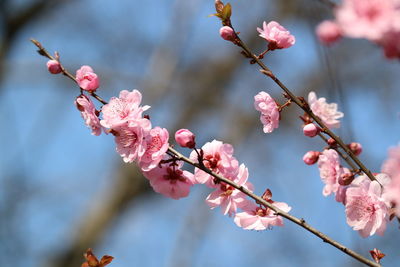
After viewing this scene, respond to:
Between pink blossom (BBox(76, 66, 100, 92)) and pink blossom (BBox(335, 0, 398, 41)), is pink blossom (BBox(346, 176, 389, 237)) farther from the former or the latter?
pink blossom (BBox(76, 66, 100, 92))

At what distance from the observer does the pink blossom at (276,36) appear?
0.94m

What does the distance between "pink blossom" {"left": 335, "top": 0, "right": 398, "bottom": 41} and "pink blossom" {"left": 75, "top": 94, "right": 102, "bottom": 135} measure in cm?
52

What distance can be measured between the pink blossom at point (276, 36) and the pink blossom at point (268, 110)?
9cm

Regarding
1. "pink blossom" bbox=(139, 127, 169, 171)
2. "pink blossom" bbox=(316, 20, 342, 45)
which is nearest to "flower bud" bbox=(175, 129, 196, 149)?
"pink blossom" bbox=(139, 127, 169, 171)

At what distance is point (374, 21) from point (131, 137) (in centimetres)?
51

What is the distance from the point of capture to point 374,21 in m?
0.49

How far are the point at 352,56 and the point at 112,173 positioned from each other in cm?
295

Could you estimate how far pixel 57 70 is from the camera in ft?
3.13

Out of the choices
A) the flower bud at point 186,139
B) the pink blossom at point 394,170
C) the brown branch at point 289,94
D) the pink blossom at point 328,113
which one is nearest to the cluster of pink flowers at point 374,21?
the pink blossom at point 394,170

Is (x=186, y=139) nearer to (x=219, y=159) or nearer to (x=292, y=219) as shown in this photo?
(x=219, y=159)

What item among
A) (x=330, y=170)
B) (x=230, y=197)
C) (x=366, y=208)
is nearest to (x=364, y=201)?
(x=366, y=208)

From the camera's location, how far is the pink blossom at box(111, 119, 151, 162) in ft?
2.86

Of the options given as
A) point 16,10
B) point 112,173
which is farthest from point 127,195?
point 16,10

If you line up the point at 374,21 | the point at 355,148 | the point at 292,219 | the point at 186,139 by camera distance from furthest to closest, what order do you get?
the point at 355,148 → the point at 186,139 → the point at 292,219 → the point at 374,21
